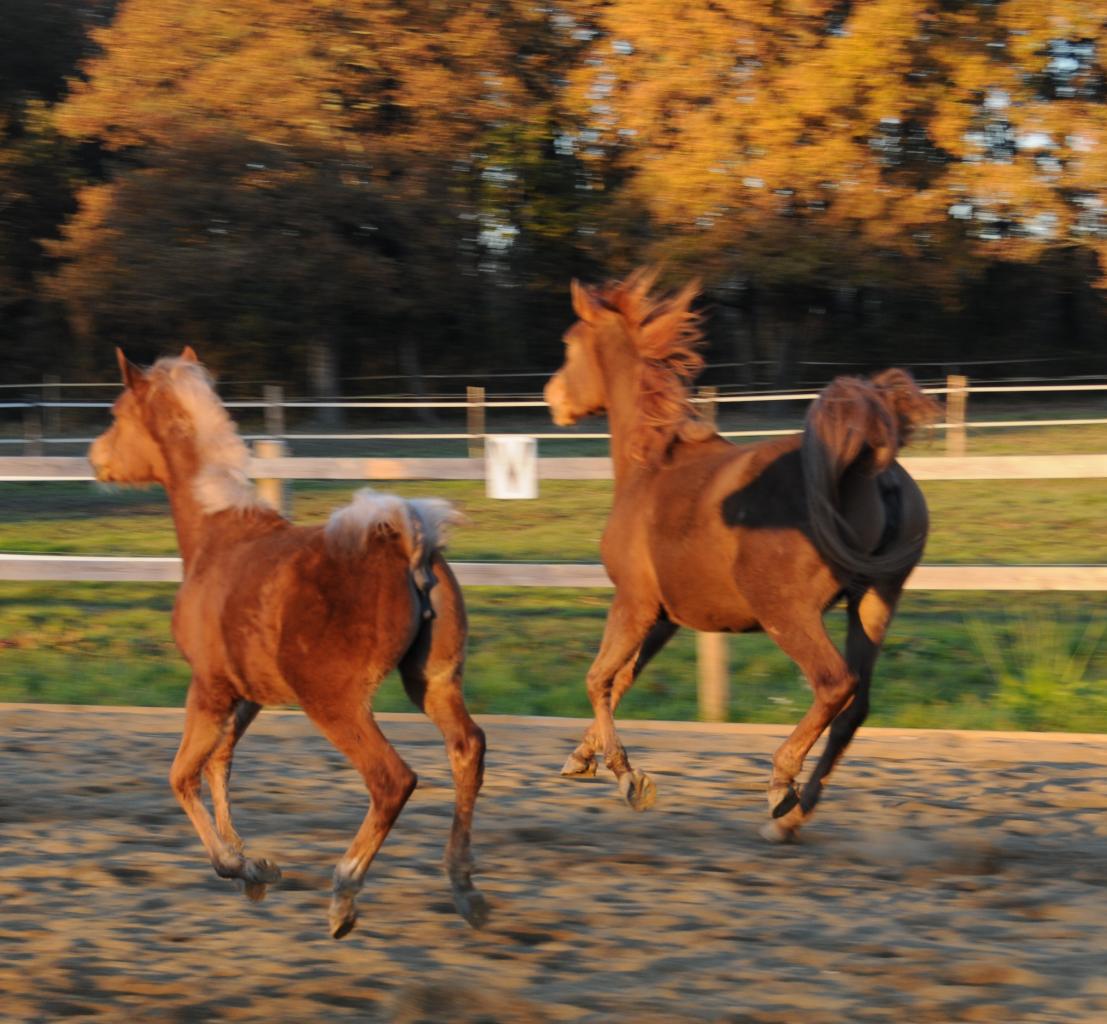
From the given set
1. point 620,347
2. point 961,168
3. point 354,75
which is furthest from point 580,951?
point 354,75

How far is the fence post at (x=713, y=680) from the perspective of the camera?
6.86 meters

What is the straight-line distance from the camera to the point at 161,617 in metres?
9.38

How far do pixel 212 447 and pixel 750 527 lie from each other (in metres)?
1.76

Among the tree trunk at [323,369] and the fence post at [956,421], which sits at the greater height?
the fence post at [956,421]

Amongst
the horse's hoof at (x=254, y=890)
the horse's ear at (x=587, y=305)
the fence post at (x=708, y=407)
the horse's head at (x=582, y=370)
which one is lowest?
the fence post at (x=708, y=407)

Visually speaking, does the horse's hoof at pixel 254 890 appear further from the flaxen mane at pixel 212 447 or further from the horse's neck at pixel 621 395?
the horse's neck at pixel 621 395

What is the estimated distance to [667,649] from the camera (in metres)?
8.41

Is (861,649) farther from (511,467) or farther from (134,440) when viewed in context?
(511,467)

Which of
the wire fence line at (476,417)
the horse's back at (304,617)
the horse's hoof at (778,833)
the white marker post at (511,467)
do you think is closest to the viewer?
the horse's back at (304,617)

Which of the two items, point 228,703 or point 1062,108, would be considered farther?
point 1062,108

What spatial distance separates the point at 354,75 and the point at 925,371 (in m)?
13.2

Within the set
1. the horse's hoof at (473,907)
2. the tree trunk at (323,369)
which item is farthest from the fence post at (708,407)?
the tree trunk at (323,369)

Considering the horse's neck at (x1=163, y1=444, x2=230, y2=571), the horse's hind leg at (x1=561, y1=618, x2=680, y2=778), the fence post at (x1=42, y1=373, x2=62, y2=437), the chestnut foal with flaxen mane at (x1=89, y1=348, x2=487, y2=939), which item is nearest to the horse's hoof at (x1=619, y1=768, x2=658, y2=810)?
the horse's hind leg at (x1=561, y1=618, x2=680, y2=778)

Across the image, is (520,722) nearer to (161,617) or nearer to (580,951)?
(580,951)
